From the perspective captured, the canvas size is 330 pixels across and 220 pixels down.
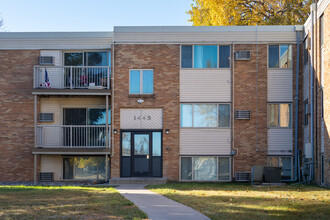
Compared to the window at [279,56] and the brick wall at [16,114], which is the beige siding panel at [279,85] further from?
the brick wall at [16,114]

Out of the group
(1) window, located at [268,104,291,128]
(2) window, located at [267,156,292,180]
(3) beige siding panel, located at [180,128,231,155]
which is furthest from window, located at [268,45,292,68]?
(2) window, located at [267,156,292,180]

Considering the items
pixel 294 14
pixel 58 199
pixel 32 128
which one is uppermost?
pixel 294 14

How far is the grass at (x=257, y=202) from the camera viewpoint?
11.3 m

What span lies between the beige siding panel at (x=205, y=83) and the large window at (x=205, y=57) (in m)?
0.27

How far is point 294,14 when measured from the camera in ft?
101

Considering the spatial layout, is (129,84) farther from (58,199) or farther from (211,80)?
(58,199)

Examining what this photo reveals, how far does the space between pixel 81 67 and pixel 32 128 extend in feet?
11.5

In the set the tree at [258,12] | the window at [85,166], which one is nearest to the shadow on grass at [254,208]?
the window at [85,166]

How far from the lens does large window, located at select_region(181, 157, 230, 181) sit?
21.8 meters

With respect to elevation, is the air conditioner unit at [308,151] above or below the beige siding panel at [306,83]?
below

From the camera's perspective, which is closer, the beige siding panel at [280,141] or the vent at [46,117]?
the beige siding panel at [280,141]

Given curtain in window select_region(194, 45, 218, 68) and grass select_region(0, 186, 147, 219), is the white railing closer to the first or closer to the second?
curtain in window select_region(194, 45, 218, 68)

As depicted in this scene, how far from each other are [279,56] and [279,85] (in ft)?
4.14

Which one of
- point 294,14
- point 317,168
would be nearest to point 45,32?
point 317,168
